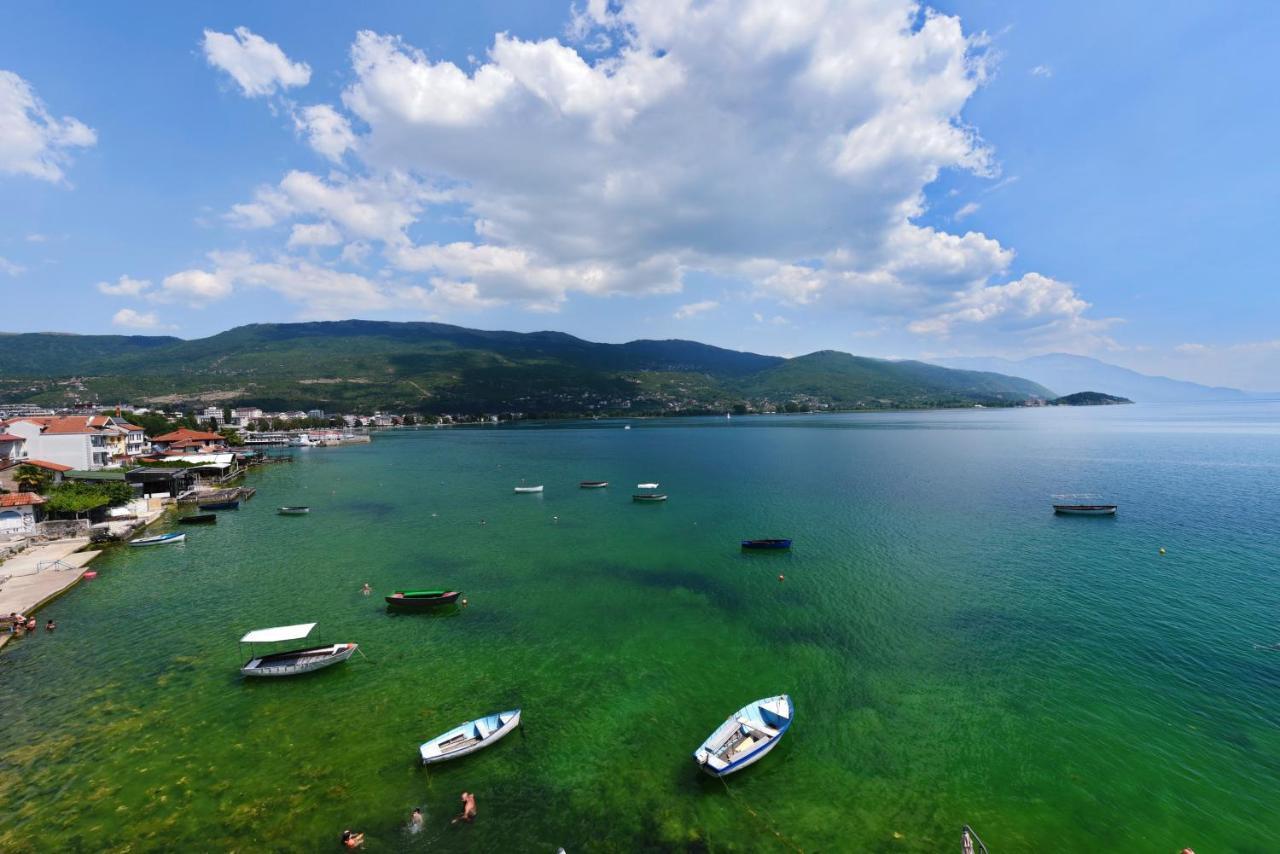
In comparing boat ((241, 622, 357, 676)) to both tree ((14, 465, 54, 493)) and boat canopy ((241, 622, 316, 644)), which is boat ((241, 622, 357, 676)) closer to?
boat canopy ((241, 622, 316, 644))

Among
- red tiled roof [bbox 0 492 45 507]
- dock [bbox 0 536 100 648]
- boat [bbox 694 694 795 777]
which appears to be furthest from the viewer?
red tiled roof [bbox 0 492 45 507]

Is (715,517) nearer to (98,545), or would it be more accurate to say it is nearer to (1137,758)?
(1137,758)

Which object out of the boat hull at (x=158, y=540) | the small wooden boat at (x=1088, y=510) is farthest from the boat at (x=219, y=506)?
the small wooden boat at (x=1088, y=510)

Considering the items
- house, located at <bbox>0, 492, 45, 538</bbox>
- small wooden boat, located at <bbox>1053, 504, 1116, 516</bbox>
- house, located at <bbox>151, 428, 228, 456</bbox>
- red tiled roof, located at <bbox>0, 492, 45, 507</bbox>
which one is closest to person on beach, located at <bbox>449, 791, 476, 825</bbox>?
house, located at <bbox>0, 492, 45, 538</bbox>

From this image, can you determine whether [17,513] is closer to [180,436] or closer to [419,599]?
[419,599]

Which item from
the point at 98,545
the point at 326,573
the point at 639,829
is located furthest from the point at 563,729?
the point at 98,545
